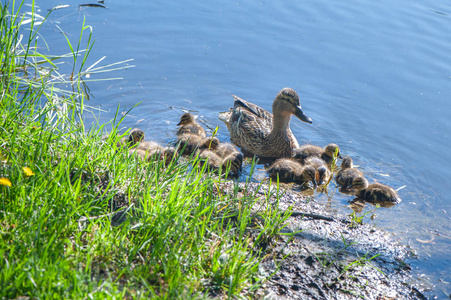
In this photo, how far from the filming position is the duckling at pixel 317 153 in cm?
588

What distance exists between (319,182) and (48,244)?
3.52 metres

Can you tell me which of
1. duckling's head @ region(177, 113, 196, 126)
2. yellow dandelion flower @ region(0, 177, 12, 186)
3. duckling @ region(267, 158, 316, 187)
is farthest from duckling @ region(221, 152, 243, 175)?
yellow dandelion flower @ region(0, 177, 12, 186)

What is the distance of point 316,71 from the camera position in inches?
296

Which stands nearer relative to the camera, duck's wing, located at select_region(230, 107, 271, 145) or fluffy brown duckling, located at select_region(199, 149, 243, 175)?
fluffy brown duckling, located at select_region(199, 149, 243, 175)

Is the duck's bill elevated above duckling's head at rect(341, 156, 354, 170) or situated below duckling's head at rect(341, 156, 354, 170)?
above

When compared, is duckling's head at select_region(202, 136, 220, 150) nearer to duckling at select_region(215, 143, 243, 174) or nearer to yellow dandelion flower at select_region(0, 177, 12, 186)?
duckling at select_region(215, 143, 243, 174)

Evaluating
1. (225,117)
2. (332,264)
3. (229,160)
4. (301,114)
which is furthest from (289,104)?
(332,264)

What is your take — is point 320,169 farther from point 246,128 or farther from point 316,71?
point 316,71

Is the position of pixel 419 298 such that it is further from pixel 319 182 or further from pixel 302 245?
pixel 319 182

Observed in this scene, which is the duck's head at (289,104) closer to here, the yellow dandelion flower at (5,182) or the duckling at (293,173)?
the duckling at (293,173)

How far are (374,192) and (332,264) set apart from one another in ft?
6.32

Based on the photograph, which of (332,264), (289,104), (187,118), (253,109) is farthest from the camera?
(253,109)

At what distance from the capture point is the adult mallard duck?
20.6 feet

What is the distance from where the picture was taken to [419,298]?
3.36 metres
